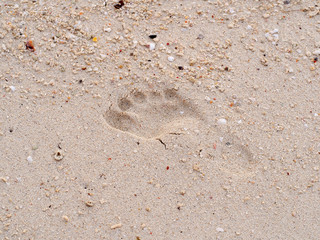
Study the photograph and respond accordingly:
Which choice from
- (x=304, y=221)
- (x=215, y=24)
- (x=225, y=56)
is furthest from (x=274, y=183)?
(x=215, y=24)

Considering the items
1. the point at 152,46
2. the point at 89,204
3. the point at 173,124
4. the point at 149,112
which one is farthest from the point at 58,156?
the point at 152,46

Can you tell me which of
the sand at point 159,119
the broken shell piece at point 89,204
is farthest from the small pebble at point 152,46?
the broken shell piece at point 89,204

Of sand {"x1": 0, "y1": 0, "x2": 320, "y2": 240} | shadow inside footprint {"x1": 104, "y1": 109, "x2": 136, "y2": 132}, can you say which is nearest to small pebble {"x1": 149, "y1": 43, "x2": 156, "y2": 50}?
sand {"x1": 0, "y1": 0, "x2": 320, "y2": 240}

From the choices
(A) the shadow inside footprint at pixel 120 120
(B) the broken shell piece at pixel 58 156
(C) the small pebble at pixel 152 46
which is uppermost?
(C) the small pebble at pixel 152 46

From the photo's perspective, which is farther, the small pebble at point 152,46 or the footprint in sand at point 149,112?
the small pebble at point 152,46

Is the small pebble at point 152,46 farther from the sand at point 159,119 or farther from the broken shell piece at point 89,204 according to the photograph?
the broken shell piece at point 89,204

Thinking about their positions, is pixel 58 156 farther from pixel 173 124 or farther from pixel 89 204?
pixel 173 124

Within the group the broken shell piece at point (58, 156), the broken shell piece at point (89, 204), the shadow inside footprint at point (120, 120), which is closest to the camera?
the broken shell piece at point (89, 204)

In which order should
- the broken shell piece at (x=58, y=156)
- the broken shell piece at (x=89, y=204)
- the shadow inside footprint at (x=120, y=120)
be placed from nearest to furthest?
the broken shell piece at (x=89, y=204) → the broken shell piece at (x=58, y=156) → the shadow inside footprint at (x=120, y=120)
